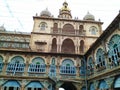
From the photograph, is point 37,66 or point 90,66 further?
point 37,66

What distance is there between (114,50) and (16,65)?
15.5 meters

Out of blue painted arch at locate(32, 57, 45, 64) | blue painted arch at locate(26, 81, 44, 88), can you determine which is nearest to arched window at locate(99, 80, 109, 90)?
blue painted arch at locate(26, 81, 44, 88)

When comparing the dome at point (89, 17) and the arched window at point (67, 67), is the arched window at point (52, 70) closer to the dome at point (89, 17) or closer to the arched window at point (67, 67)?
the arched window at point (67, 67)

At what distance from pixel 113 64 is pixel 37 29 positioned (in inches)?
827

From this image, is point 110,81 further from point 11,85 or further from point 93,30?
point 93,30

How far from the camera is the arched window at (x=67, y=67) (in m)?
22.9

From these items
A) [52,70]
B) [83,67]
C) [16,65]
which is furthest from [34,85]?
[83,67]

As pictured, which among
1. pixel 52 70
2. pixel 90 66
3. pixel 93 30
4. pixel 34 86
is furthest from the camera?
pixel 93 30

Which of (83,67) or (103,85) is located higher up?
(83,67)

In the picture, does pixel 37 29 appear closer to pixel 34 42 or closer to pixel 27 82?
pixel 34 42

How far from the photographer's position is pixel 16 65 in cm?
2266

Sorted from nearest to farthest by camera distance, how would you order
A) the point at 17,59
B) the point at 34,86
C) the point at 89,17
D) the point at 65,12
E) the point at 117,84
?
the point at 117,84 → the point at 34,86 → the point at 17,59 → the point at 89,17 → the point at 65,12

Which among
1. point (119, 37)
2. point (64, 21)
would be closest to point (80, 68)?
point (119, 37)

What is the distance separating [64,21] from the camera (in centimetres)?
3325
